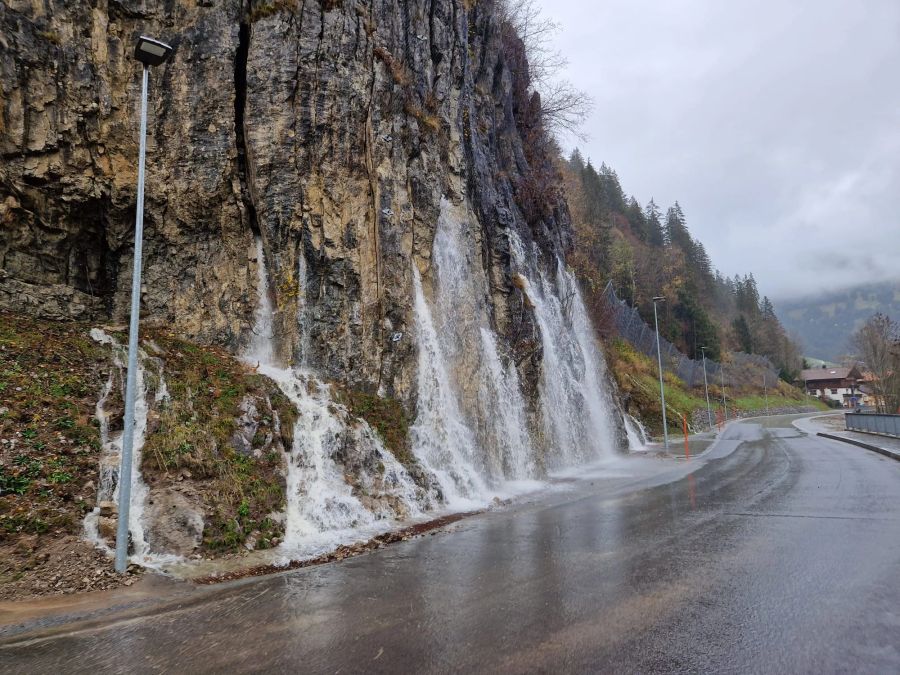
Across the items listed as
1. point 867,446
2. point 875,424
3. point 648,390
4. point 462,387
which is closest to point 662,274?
point 648,390

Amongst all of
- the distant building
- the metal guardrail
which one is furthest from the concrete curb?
the distant building

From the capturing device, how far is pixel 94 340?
11.6 metres

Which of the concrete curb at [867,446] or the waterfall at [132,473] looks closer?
the waterfall at [132,473]

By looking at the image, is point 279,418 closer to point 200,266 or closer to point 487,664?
point 200,266

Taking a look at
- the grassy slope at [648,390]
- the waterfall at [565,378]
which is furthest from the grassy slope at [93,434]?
the grassy slope at [648,390]

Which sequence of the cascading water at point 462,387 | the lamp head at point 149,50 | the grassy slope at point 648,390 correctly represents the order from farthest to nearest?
the grassy slope at point 648,390, the cascading water at point 462,387, the lamp head at point 149,50

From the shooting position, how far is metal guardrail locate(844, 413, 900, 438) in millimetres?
26266

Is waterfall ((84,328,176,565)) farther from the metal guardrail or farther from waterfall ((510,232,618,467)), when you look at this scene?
the metal guardrail

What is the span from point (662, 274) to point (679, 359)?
14.5 metres

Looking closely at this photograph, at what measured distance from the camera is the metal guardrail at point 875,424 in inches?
1034

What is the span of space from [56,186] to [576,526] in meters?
14.2

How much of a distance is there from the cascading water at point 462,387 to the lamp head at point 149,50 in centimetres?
963

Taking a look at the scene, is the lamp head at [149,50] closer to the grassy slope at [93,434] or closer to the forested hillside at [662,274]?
the grassy slope at [93,434]

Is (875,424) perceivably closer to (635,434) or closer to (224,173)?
(635,434)
